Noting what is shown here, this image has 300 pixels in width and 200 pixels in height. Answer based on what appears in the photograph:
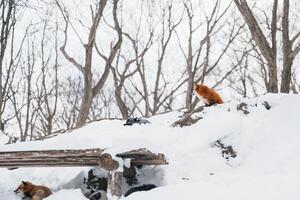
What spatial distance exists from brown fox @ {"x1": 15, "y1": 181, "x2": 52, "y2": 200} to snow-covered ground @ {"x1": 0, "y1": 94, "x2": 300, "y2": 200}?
16.2 inches

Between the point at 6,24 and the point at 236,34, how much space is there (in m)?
12.4

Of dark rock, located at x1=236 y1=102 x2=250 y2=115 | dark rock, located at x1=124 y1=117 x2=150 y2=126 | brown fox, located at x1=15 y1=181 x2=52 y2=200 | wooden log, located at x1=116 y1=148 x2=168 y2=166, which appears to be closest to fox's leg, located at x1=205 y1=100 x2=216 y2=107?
dark rock, located at x1=236 y1=102 x2=250 y2=115

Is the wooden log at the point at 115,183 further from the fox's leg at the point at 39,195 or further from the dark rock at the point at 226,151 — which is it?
the dark rock at the point at 226,151

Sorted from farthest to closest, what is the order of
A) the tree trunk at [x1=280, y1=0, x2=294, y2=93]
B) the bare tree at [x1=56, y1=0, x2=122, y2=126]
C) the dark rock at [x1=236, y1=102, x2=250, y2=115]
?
1. the bare tree at [x1=56, y1=0, x2=122, y2=126]
2. the tree trunk at [x1=280, y1=0, x2=294, y2=93]
3. the dark rock at [x1=236, y1=102, x2=250, y2=115]

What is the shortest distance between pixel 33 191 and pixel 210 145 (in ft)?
11.6

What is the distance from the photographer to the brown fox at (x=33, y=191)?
726 centimetres

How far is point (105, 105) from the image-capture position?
1193 inches

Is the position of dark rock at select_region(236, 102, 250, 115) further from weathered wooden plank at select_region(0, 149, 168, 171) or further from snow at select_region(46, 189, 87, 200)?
snow at select_region(46, 189, 87, 200)

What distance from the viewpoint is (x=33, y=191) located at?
743cm

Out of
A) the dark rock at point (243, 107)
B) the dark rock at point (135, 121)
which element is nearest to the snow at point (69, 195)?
the dark rock at point (135, 121)

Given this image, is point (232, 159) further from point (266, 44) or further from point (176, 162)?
point (266, 44)

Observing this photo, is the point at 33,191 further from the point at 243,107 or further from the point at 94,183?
the point at 243,107

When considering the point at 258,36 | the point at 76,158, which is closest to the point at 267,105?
the point at 258,36

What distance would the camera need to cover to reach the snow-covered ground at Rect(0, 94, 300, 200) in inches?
277
